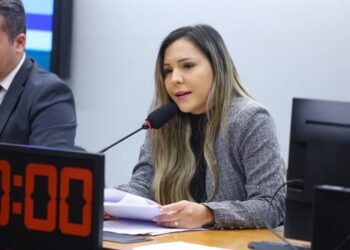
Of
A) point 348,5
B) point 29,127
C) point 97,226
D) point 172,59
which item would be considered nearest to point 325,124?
point 97,226

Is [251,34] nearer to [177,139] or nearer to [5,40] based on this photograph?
[177,139]

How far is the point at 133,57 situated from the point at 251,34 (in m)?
0.65

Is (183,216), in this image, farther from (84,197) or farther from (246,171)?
(84,197)

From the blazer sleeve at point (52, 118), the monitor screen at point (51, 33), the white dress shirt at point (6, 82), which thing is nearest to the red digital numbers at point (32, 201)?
the blazer sleeve at point (52, 118)

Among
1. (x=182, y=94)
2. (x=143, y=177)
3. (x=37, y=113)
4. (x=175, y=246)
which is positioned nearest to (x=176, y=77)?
(x=182, y=94)

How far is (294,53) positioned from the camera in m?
3.33

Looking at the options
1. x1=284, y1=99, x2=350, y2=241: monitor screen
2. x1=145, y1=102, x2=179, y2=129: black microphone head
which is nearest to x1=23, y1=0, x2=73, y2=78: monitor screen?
x1=145, y1=102, x2=179, y2=129: black microphone head

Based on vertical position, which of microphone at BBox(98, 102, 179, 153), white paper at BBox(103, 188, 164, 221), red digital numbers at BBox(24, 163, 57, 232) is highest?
microphone at BBox(98, 102, 179, 153)

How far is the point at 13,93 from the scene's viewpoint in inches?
103

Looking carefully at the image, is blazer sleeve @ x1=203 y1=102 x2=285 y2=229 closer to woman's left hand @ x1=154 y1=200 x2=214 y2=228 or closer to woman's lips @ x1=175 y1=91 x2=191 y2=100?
woman's left hand @ x1=154 y1=200 x2=214 y2=228

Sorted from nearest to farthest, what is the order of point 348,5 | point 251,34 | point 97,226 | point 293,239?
point 97,226 < point 293,239 < point 348,5 < point 251,34

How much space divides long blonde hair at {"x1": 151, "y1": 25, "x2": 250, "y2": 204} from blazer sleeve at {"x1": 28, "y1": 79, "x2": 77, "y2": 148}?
295 millimetres

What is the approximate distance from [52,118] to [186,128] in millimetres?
452

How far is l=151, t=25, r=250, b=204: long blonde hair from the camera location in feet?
8.12
